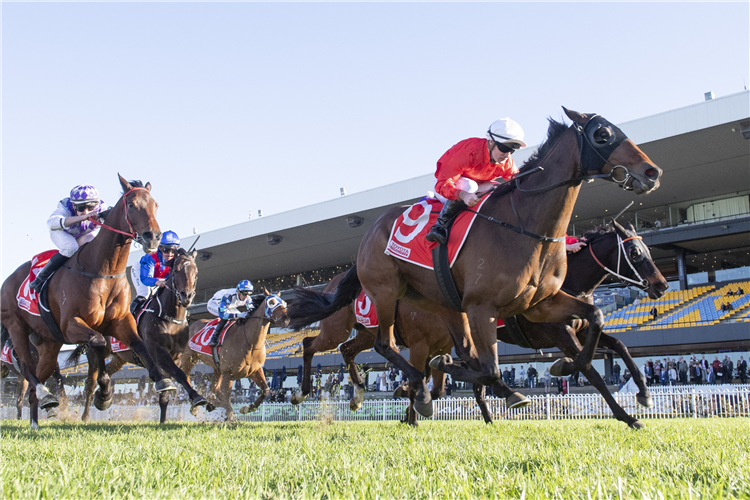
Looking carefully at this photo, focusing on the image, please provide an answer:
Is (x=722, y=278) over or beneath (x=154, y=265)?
over

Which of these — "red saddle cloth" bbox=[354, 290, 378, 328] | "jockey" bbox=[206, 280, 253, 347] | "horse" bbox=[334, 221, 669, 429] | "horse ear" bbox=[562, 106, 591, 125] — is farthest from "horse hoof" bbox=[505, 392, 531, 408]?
"jockey" bbox=[206, 280, 253, 347]

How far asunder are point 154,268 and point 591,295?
5.72m

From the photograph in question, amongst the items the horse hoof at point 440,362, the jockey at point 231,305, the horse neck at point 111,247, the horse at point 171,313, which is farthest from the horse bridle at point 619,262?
the jockey at point 231,305

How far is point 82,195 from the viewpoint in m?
7.30

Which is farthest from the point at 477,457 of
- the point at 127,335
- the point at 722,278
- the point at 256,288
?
the point at 256,288

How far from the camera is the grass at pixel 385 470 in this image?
88.4 inches

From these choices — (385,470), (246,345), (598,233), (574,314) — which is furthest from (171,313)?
(385,470)

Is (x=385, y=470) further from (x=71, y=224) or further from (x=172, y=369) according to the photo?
(x=71, y=224)

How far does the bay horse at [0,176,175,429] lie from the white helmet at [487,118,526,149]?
3485 mm

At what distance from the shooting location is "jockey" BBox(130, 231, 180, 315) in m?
8.51

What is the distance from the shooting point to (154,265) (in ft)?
28.2

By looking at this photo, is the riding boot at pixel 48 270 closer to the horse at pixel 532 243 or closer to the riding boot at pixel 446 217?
the horse at pixel 532 243

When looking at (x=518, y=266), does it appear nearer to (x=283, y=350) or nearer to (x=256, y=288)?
(x=283, y=350)

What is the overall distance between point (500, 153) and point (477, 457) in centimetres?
302
